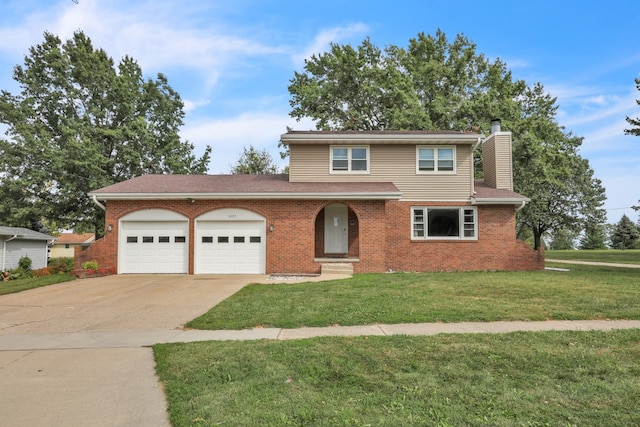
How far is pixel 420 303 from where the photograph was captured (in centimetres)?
815

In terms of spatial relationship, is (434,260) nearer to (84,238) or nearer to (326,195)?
(326,195)

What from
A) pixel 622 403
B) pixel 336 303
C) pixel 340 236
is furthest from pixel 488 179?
pixel 622 403

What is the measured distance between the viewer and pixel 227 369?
4336mm

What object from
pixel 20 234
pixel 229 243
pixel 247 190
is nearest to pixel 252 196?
pixel 247 190

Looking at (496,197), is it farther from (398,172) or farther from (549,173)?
(549,173)

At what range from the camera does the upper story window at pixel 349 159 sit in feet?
56.1

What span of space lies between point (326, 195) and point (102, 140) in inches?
821

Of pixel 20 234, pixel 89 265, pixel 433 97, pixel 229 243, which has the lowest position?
pixel 89 265

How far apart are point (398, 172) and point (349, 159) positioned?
2250 millimetres

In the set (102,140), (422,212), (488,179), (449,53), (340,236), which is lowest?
(340,236)

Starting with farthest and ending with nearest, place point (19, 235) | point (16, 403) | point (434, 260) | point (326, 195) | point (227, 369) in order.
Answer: point (19, 235)
point (434, 260)
point (326, 195)
point (227, 369)
point (16, 403)

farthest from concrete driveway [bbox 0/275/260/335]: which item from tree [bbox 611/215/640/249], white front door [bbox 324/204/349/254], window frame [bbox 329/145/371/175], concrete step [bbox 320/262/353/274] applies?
tree [bbox 611/215/640/249]

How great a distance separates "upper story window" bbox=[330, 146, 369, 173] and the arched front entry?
5.61ft

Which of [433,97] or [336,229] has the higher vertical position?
[433,97]
